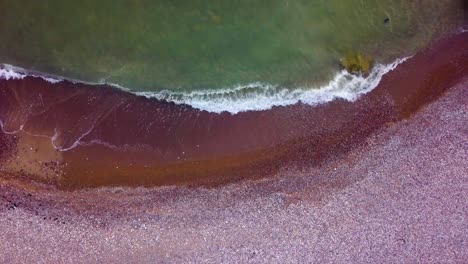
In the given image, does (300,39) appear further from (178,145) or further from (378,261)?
(378,261)

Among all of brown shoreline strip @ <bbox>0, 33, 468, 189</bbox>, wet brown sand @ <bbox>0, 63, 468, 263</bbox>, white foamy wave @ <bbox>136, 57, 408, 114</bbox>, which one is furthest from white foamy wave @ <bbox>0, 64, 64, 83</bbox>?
wet brown sand @ <bbox>0, 63, 468, 263</bbox>

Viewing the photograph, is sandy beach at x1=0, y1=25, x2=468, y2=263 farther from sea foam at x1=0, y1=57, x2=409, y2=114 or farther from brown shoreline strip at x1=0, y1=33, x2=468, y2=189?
sea foam at x1=0, y1=57, x2=409, y2=114

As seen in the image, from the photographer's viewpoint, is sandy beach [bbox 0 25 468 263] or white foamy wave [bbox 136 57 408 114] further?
white foamy wave [bbox 136 57 408 114]

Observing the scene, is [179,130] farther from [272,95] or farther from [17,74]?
[17,74]

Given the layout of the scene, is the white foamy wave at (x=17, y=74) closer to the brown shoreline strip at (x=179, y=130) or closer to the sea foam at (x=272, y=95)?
the brown shoreline strip at (x=179, y=130)

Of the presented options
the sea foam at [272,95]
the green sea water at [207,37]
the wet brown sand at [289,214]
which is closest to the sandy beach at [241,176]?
the wet brown sand at [289,214]

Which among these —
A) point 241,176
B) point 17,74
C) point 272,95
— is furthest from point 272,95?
point 17,74
